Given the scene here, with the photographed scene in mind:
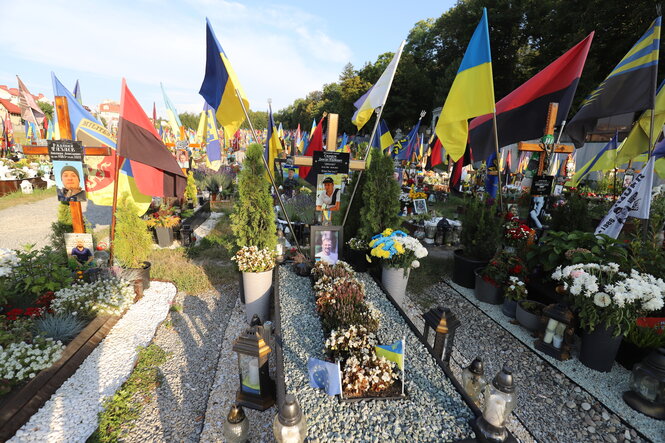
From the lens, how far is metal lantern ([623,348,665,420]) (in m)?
3.06

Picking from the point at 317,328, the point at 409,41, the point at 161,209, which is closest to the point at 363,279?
the point at 317,328

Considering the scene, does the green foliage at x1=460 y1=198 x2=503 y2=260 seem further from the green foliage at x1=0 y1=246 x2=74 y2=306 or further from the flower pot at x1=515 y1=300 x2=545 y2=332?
the green foliage at x1=0 y1=246 x2=74 y2=306

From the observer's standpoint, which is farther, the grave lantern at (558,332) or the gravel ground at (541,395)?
the grave lantern at (558,332)

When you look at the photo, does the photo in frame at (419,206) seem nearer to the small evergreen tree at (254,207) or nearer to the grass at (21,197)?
→ the small evergreen tree at (254,207)

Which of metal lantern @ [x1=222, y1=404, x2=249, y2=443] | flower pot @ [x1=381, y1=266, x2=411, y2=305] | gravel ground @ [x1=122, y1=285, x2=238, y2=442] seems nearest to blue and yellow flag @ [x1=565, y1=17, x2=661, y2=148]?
flower pot @ [x1=381, y1=266, x2=411, y2=305]

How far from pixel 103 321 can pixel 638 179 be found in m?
8.18

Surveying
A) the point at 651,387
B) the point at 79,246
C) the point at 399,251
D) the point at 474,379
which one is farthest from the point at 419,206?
the point at 79,246

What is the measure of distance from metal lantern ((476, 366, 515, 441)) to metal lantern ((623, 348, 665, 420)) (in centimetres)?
204

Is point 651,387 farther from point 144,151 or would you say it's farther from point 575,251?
point 144,151

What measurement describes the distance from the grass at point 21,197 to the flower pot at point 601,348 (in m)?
17.1

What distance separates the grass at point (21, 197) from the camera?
38.8 ft

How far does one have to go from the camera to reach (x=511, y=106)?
20.7 ft

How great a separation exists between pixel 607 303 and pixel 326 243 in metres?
4.07

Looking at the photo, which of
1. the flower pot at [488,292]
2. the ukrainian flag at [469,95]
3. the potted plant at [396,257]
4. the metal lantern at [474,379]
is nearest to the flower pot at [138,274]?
the potted plant at [396,257]
